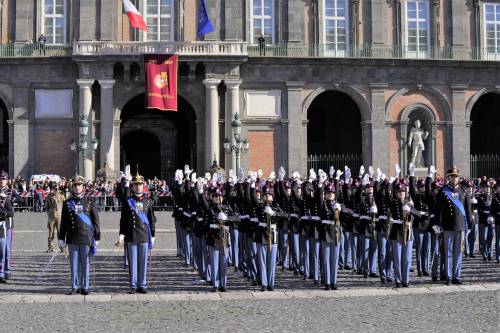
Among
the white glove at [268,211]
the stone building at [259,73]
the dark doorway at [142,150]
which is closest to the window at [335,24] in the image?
the stone building at [259,73]

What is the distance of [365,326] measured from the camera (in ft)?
35.3

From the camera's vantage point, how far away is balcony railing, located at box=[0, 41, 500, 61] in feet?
126

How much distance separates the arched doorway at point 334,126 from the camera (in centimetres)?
4425

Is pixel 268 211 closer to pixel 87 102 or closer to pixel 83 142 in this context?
pixel 83 142

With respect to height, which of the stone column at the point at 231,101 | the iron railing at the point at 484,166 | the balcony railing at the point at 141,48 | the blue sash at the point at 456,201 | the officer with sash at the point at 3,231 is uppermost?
the balcony railing at the point at 141,48

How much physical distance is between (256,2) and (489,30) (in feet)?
41.6

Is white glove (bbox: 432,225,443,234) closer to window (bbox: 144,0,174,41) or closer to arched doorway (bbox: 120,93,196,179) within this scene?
window (bbox: 144,0,174,41)

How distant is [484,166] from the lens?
141 ft

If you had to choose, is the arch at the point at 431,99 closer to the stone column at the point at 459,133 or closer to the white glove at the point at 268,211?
the stone column at the point at 459,133

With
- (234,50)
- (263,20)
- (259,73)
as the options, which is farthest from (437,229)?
(263,20)

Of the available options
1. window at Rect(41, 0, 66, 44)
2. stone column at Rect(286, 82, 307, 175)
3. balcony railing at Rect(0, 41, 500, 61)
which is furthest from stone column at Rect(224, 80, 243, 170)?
window at Rect(41, 0, 66, 44)

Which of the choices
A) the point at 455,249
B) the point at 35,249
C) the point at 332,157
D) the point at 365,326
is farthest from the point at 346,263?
the point at 332,157

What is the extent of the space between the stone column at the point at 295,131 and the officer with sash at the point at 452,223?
24517mm

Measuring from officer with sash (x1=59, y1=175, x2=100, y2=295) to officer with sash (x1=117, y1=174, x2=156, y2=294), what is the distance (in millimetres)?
561
